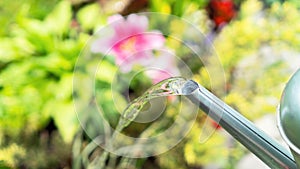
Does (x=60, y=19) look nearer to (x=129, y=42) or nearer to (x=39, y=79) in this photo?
(x=39, y=79)

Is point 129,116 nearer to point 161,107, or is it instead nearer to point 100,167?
point 161,107

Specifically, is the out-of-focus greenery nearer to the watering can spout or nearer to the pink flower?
the pink flower

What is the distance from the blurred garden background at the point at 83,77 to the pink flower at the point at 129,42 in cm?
2

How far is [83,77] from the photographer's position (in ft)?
2.38

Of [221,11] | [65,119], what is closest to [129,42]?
[65,119]

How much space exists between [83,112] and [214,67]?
233 mm

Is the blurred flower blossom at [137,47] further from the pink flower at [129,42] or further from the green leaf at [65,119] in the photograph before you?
the green leaf at [65,119]

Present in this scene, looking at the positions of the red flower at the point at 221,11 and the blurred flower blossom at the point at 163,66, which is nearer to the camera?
the blurred flower blossom at the point at 163,66

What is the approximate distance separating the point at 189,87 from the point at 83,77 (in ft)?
0.76

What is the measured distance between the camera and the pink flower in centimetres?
71

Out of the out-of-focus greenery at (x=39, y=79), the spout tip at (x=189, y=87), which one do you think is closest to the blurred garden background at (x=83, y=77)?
the out-of-focus greenery at (x=39, y=79)

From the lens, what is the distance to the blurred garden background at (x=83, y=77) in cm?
82

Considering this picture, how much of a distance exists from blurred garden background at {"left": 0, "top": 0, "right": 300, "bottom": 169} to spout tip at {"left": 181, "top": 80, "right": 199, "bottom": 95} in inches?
7.1

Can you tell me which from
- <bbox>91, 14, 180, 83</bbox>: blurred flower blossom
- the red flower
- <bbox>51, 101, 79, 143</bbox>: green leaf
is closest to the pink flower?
<bbox>91, 14, 180, 83</bbox>: blurred flower blossom
